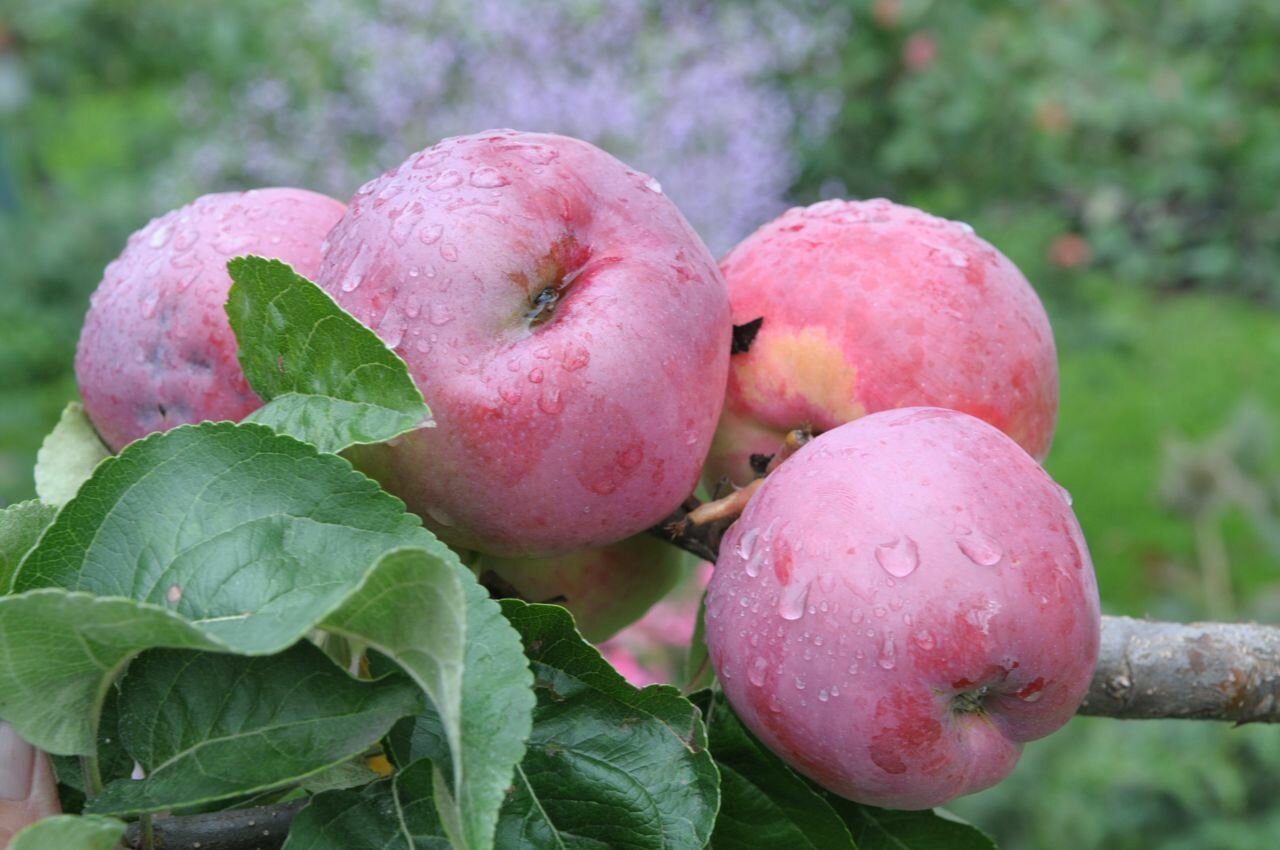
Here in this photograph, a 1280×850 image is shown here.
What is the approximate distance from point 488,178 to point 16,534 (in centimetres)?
25

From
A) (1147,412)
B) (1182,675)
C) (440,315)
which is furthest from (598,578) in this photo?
(1147,412)

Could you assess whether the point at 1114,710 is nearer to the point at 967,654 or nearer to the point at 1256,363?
the point at 967,654

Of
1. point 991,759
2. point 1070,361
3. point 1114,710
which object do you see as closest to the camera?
point 991,759

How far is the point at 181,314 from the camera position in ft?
2.04

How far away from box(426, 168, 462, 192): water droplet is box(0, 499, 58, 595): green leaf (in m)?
0.21

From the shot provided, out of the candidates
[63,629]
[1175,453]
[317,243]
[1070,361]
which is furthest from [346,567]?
[1070,361]

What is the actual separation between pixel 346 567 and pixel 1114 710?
0.49 m

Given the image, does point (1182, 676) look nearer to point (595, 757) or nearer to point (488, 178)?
point (595, 757)

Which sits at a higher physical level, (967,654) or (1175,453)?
(967,654)

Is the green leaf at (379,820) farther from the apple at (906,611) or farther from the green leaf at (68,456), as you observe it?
the green leaf at (68,456)

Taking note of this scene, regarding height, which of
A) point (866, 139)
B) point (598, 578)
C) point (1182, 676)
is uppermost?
point (598, 578)

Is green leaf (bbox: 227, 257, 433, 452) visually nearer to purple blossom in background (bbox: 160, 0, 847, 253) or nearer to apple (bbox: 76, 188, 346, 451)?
apple (bbox: 76, 188, 346, 451)

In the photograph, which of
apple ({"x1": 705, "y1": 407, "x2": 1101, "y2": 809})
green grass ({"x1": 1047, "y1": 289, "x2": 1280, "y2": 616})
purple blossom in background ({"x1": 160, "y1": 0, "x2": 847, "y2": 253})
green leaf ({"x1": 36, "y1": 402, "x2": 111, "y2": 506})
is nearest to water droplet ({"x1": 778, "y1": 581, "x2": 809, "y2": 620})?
apple ({"x1": 705, "y1": 407, "x2": 1101, "y2": 809})

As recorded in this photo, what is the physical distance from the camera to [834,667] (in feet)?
1.68
